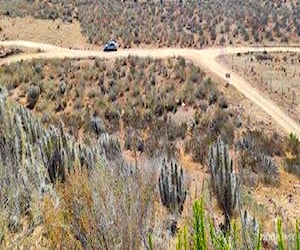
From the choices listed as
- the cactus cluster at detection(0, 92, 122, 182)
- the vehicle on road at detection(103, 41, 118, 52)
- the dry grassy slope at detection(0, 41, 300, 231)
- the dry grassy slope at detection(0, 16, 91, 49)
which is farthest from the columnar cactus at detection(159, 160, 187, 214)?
the dry grassy slope at detection(0, 16, 91, 49)

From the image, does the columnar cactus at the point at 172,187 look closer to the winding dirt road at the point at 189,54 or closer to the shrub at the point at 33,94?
the winding dirt road at the point at 189,54

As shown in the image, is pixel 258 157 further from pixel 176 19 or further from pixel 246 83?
pixel 176 19

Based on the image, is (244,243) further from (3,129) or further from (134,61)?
(134,61)

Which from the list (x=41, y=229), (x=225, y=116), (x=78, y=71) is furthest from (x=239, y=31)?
(x=41, y=229)

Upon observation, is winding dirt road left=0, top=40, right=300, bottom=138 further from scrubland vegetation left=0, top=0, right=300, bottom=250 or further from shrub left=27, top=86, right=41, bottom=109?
shrub left=27, top=86, right=41, bottom=109

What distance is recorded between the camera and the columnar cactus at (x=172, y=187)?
12.4 metres

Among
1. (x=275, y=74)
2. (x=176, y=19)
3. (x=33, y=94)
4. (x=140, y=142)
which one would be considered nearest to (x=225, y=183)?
(x=140, y=142)

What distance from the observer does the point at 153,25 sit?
47.9 meters

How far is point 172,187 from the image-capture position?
41.4 feet

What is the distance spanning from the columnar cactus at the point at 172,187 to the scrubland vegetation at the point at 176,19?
98.2ft

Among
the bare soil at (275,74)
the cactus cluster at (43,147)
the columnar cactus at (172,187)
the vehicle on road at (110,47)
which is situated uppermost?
the cactus cluster at (43,147)

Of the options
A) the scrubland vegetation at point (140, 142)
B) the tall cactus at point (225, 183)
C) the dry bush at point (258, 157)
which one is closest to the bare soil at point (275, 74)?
the scrubland vegetation at point (140, 142)

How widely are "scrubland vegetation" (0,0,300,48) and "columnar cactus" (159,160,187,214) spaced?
1178 inches

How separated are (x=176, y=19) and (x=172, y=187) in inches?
1534
